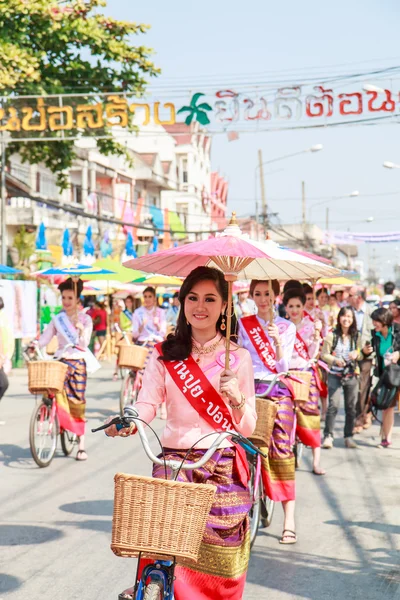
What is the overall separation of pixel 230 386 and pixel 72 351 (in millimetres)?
6197

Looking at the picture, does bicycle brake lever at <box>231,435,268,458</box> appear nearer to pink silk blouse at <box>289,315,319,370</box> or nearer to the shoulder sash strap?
the shoulder sash strap

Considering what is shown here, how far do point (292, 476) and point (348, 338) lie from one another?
4761mm

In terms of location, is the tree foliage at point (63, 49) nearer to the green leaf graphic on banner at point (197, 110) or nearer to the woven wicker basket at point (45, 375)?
the green leaf graphic on banner at point (197, 110)

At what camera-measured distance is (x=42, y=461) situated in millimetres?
9492

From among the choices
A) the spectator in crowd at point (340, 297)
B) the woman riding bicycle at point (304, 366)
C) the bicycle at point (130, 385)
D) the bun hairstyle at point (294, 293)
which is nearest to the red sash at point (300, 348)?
the woman riding bicycle at point (304, 366)

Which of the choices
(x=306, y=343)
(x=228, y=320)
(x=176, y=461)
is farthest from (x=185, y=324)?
(x=306, y=343)

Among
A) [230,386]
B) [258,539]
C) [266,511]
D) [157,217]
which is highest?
[157,217]

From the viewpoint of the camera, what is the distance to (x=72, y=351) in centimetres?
1000

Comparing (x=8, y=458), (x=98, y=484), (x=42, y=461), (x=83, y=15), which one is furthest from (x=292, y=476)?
(x=83, y=15)

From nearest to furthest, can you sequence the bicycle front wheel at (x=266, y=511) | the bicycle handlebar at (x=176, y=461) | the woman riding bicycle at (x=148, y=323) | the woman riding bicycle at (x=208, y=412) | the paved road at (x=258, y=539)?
the bicycle handlebar at (x=176, y=461)
the woman riding bicycle at (x=208, y=412)
the paved road at (x=258, y=539)
the bicycle front wheel at (x=266, y=511)
the woman riding bicycle at (x=148, y=323)

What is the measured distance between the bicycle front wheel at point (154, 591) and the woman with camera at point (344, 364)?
771 centimetres

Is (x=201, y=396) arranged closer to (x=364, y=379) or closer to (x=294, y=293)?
(x=294, y=293)

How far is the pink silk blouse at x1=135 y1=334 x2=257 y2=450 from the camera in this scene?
4129 mm

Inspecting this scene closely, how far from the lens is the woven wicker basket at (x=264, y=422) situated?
19.8 feet
